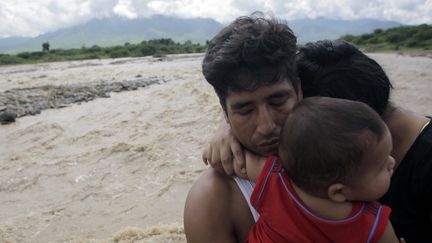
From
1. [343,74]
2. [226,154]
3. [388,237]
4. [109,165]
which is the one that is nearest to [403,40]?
[109,165]

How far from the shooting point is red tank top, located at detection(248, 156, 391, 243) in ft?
4.71

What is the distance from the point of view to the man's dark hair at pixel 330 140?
4.52 feet

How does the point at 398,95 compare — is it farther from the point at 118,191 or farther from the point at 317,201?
the point at 317,201

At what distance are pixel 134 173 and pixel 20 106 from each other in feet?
16.8

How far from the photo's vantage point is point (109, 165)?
533cm

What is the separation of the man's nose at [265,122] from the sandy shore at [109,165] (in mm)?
1876

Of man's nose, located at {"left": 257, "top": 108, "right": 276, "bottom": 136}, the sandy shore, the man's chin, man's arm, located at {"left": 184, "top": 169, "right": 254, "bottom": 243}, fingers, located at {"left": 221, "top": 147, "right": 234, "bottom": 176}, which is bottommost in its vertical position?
the sandy shore

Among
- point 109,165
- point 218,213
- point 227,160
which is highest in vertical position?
point 227,160

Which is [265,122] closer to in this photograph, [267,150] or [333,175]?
[267,150]

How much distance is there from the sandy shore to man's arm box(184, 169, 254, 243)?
1.39m

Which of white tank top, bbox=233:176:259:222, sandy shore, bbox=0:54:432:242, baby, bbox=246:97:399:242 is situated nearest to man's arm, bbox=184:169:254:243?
white tank top, bbox=233:176:259:222

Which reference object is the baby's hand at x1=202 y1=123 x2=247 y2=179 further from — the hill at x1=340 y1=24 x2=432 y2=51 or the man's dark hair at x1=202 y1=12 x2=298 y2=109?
the hill at x1=340 y1=24 x2=432 y2=51

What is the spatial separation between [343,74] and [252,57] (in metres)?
0.39

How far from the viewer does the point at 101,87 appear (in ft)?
36.6
